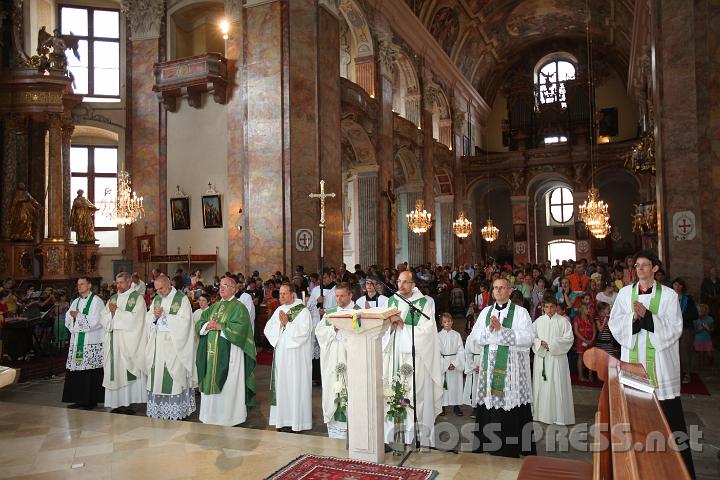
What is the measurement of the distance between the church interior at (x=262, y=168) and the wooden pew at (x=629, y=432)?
0.15ft

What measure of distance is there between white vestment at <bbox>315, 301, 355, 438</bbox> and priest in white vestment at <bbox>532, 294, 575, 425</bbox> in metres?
2.33

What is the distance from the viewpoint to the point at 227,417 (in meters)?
7.03

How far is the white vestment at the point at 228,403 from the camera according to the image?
705cm

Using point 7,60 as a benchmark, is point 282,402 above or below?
below

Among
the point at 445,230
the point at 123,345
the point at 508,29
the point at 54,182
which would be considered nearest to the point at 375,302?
the point at 123,345

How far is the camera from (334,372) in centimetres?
643

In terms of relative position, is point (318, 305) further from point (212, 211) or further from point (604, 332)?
point (212, 211)

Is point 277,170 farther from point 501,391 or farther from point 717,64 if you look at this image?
point 501,391

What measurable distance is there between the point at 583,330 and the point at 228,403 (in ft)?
18.1

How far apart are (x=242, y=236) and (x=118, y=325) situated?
28.7 ft

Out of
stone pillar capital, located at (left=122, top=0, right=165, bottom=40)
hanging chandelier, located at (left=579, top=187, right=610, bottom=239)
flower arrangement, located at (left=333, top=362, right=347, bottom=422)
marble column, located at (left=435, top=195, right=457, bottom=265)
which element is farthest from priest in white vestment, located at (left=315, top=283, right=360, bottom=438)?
marble column, located at (left=435, top=195, right=457, bottom=265)

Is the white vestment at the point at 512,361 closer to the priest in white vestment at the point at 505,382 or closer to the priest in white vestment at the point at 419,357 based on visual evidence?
the priest in white vestment at the point at 505,382

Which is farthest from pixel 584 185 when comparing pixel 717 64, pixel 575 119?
pixel 717 64

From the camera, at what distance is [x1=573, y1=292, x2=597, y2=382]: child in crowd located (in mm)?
9203
